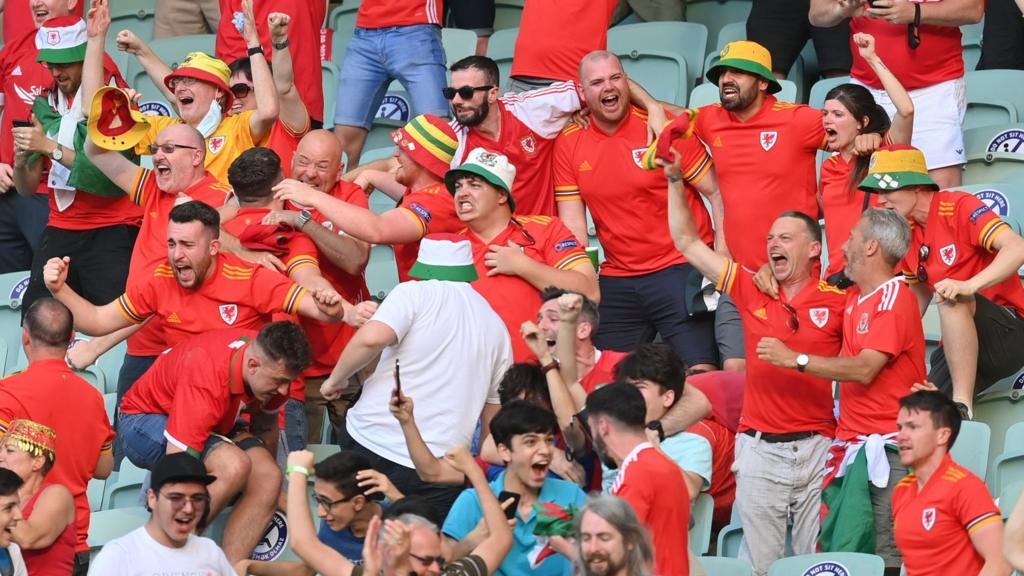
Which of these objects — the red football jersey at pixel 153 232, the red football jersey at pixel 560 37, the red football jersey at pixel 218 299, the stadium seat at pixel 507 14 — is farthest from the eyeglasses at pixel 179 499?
the stadium seat at pixel 507 14

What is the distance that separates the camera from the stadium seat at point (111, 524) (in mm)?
7414

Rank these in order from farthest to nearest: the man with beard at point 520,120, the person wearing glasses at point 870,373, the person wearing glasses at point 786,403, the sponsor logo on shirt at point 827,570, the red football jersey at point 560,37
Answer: the red football jersey at point 560,37, the man with beard at point 520,120, the person wearing glasses at point 786,403, the person wearing glasses at point 870,373, the sponsor logo on shirt at point 827,570

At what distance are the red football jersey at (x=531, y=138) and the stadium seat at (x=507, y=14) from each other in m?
2.90

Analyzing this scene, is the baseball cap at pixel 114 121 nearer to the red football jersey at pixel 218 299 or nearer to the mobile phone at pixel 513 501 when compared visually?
the red football jersey at pixel 218 299

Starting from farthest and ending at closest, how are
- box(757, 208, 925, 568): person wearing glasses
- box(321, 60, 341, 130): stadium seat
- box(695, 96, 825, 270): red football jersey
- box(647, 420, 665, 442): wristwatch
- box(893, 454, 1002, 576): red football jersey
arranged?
box(321, 60, 341, 130): stadium seat < box(695, 96, 825, 270): red football jersey < box(757, 208, 925, 568): person wearing glasses < box(647, 420, 665, 442): wristwatch < box(893, 454, 1002, 576): red football jersey

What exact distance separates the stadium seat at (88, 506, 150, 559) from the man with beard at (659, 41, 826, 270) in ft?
9.07

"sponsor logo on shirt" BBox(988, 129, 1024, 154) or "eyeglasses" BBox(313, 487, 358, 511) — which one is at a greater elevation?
"sponsor logo on shirt" BBox(988, 129, 1024, 154)

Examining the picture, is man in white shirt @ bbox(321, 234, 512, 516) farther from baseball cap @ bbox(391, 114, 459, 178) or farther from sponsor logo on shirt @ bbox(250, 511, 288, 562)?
baseball cap @ bbox(391, 114, 459, 178)

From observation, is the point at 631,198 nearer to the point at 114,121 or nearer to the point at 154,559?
the point at 114,121

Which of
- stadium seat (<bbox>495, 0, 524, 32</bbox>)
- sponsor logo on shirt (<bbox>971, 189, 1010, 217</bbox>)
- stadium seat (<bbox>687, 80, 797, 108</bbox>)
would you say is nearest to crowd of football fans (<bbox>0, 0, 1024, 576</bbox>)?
sponsor logo on shirt (<bbox>971, 189, 1010, 217</bbox>)

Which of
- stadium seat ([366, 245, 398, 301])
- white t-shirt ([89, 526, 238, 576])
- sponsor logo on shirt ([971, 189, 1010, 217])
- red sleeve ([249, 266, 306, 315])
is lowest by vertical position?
stadium seat ([366, 245, 398, 301])

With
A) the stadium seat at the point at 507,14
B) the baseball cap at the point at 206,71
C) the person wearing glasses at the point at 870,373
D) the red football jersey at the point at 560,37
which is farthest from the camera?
the stadium seat at the point at 507,14

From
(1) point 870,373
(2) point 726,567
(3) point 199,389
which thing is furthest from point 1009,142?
(3) point 199,389

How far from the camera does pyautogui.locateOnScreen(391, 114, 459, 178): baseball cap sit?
8.23 m
